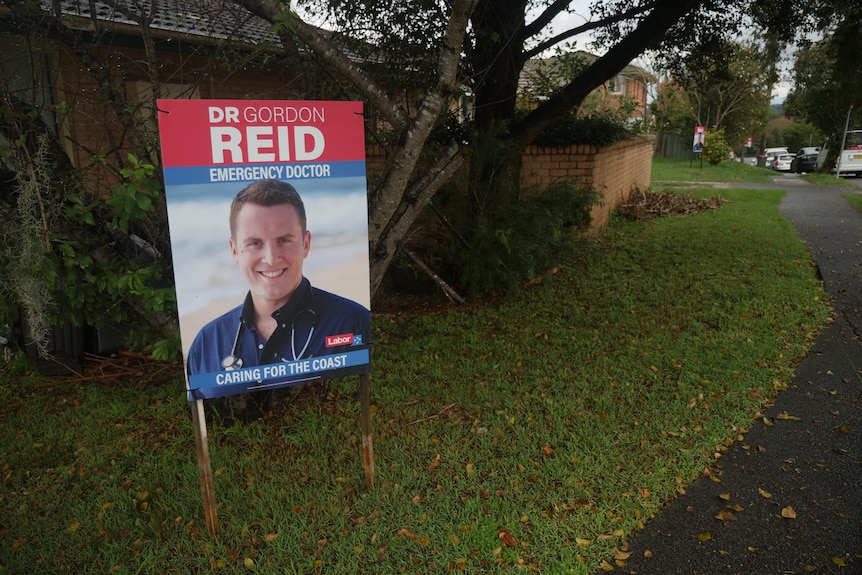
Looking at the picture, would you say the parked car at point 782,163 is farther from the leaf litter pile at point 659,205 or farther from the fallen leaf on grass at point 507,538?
the fallen leaf on grass at point 507,538

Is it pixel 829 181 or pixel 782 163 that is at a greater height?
pixel 782 163

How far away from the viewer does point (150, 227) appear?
3.86 m

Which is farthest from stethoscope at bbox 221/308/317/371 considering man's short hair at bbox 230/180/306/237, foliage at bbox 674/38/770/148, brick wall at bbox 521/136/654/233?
foliage at bbox 674/38/770/148

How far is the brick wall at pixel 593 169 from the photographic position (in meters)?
8.69

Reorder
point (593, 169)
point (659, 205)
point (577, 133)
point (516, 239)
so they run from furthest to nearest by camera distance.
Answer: point (659, 205)
point (593, 169)
point (577, 133)
point (516, 239)

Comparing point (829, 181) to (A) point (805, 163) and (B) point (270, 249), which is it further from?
(B) point (270, 249)

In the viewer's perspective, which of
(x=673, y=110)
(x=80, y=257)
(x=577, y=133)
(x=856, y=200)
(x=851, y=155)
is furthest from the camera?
(x=673, y=110)

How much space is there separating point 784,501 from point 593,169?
6.31 meters

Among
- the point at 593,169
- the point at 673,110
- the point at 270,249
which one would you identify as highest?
the point at 673,110

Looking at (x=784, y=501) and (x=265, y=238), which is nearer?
(x=265, y=238)

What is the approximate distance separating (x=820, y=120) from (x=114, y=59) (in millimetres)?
28494

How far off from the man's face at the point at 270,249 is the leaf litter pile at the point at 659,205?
32.4 ft

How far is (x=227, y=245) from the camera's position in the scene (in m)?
2.76

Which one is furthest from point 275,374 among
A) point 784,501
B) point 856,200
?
point 856,200
